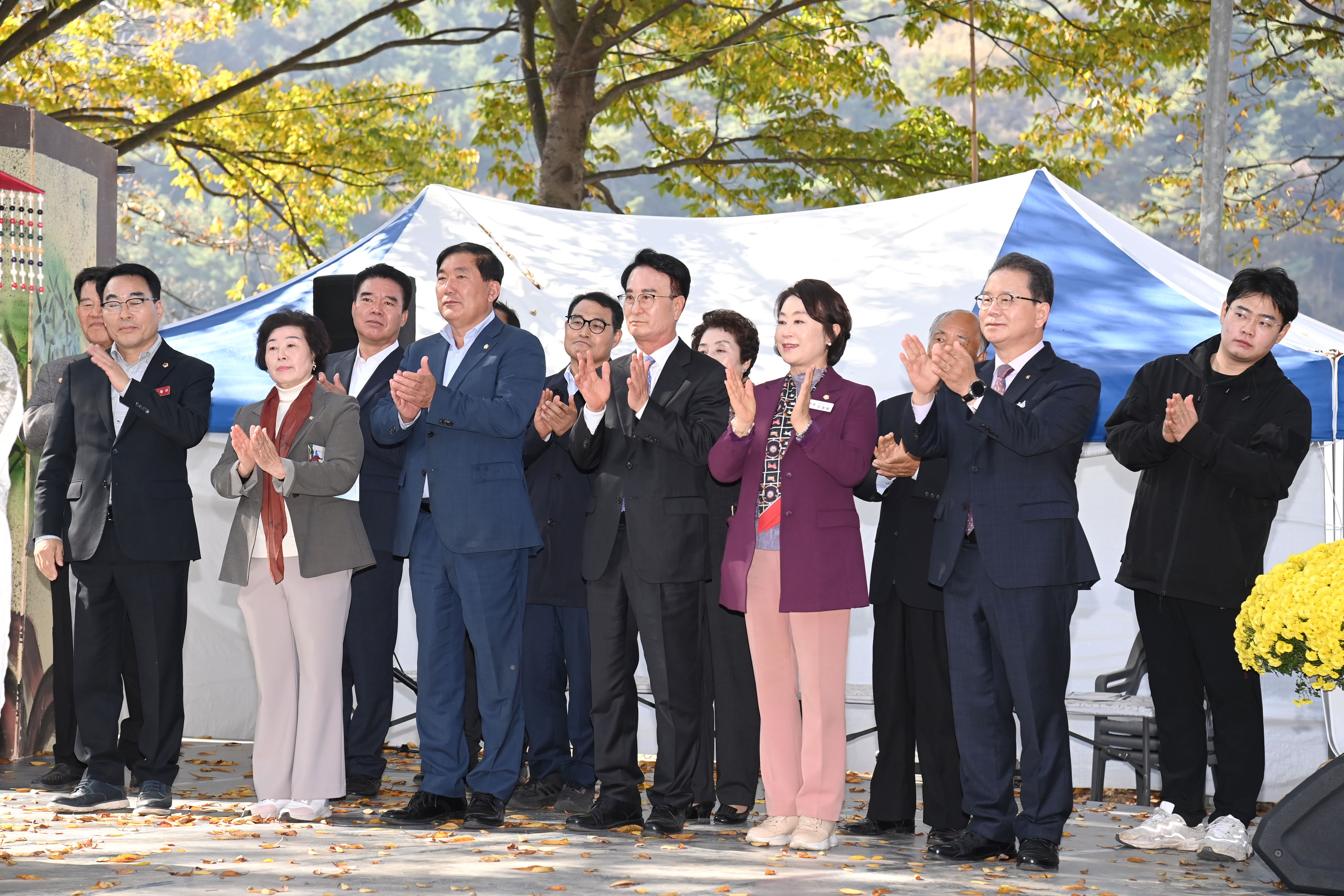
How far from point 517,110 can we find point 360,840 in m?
11.7

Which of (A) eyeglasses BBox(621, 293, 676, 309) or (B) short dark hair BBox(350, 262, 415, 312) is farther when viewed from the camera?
(B) short dark hair BBox(350, 262, 415, 312)

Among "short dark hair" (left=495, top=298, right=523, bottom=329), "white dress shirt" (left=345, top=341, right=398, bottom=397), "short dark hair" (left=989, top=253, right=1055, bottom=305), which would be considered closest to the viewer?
A: "short dark hair" (left=989, top=253, right=1055, bottom=305)

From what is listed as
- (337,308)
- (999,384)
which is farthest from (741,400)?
(337,308)

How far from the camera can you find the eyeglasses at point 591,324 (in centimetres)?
518

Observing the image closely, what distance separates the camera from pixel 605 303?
5.25m

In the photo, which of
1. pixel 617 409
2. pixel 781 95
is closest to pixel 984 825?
pixel 617 409

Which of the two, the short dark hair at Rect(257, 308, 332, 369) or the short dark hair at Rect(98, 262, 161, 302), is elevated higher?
the short dark hair at Rect(98, 262, 161, 302)

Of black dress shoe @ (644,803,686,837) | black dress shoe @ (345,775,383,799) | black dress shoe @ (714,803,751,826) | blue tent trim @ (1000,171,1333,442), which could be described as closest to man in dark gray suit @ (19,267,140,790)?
black dress shoe @ (345,775,383,799)

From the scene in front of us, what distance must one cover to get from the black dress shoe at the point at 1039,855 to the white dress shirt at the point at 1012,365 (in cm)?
135

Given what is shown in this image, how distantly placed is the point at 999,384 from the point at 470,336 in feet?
6.08

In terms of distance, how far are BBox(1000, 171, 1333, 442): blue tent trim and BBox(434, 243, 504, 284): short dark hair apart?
95.1 inches

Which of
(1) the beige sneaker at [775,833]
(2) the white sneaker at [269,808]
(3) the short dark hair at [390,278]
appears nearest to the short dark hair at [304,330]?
(3) the short dark hair at [390,278]

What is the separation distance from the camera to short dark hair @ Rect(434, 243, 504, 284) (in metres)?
4.80

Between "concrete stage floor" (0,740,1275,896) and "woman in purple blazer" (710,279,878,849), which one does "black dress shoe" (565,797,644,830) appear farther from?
"woman in purple blazer" (710,279,878,849)
